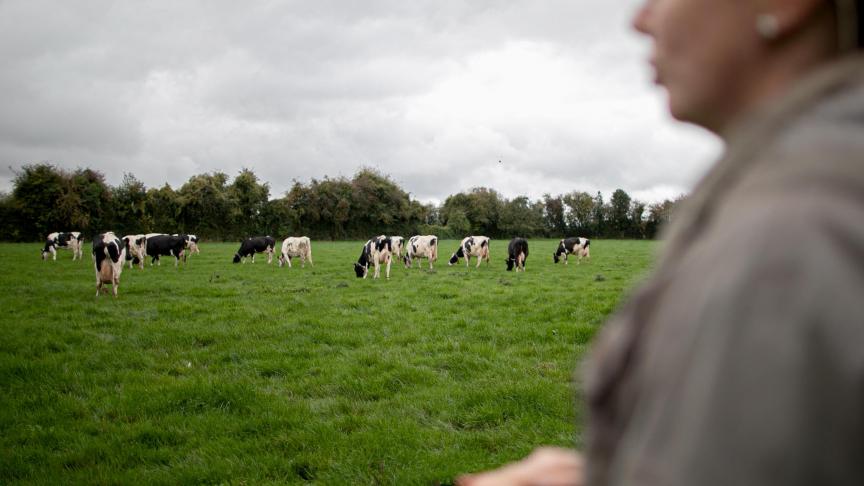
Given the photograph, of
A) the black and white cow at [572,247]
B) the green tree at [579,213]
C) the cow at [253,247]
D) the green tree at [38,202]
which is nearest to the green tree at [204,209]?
the green tree at [38,202]

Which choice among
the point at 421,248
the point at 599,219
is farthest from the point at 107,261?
the point at 599,219

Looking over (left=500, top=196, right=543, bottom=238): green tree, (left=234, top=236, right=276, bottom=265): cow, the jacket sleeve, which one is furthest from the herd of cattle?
(left=500, top=196, right=543, bottom=238): green tree

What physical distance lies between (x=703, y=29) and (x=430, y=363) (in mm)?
7413

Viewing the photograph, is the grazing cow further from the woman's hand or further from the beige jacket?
the beige jacket

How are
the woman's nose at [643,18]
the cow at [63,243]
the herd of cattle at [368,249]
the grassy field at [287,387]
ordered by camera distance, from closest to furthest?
1. the woman's nose at [643,18]
2. the grassy field at [287,387]
3. the herd of cattle at [368,249]
4. the cow at [63,243]

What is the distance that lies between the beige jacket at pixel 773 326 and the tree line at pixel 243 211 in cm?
6192

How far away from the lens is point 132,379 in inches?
281

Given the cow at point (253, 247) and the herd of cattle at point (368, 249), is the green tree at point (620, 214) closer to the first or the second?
the herd of cattle at point (368, 249)

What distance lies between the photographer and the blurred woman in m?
0.44

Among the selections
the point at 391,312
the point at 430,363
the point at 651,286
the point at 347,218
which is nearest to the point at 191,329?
the point at 391,312

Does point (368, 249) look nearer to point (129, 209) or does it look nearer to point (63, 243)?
point (63, 243)

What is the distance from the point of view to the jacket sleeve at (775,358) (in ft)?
1.44

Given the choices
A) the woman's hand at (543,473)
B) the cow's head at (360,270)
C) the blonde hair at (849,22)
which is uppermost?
the blonde hair at (849,22)

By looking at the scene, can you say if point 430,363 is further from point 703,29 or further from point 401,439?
point 703,29
